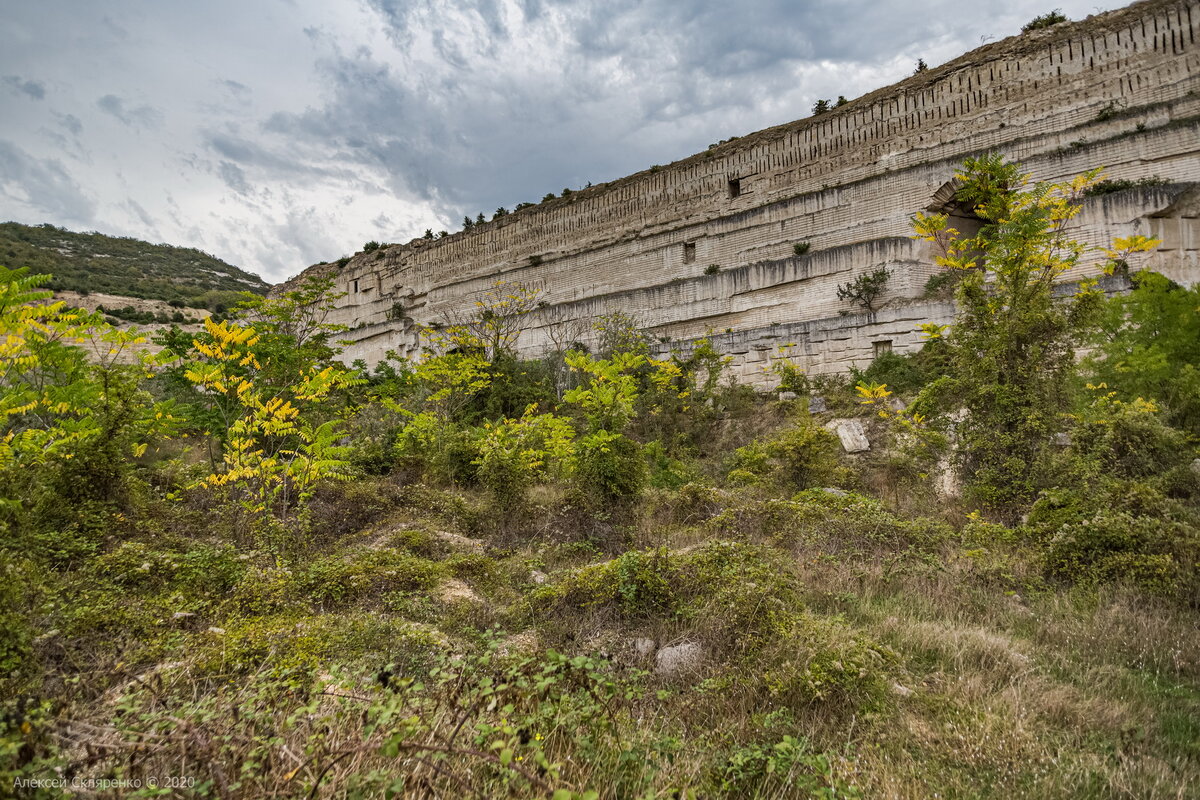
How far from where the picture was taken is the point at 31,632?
8.74ft

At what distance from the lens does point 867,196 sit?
17078mm

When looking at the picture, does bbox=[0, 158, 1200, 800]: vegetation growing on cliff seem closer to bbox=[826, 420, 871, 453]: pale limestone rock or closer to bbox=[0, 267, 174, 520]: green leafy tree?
bbox=[0, 267, 174, 520]: green leafy tree

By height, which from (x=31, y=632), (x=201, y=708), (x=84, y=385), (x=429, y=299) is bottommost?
(x=201, y=708)

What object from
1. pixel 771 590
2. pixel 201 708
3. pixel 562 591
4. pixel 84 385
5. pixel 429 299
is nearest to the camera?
pixel 201 708

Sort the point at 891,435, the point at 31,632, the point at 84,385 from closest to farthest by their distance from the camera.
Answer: the point at 31,632 < the point at 84,385 < the point at 891,435

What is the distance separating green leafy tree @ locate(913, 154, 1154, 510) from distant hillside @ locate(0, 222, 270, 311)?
53.8 metres

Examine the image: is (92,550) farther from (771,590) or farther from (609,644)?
(771,590)

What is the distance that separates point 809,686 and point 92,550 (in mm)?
5117

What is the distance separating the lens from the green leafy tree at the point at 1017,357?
6535 mm

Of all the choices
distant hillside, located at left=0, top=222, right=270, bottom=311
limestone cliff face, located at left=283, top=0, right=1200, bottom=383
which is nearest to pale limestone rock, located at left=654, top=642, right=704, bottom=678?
limestone cliff face, located at left=283, top=0, right=1200, bottom=383

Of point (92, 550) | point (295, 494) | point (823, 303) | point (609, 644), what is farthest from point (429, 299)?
point (609, 644)

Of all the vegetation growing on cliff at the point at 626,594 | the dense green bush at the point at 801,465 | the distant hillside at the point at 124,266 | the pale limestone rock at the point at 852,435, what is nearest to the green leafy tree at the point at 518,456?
the vegetation growing on cliff at the point at 626,594

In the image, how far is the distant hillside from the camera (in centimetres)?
4628

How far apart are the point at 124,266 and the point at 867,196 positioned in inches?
2700
